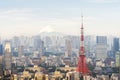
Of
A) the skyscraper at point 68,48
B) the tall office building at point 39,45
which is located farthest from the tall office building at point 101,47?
the tall office building at point 39,45

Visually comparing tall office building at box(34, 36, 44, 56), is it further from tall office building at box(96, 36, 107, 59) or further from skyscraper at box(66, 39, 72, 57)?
tall office building at box(96, 36, 107, 59)

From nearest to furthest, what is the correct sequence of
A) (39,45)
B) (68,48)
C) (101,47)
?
1. (101,47)
2. (68,48)
3. (39,45)

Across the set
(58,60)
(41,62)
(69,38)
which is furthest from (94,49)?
(41,62)

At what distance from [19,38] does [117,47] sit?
10.1 m

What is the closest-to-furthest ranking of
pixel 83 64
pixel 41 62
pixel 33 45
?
pixel 83 64
pixel 41 62
pixel 33 45

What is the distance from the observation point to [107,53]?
29.9 meters

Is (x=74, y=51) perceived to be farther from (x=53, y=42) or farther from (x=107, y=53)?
(x=53, y=42)

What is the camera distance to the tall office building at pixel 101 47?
29128 mm

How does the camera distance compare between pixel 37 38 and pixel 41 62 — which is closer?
pixel 41 62

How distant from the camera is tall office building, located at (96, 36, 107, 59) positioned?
29.1 meters

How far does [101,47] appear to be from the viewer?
101 ft

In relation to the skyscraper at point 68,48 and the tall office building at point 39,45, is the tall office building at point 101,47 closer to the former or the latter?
the skyscraper at point 68,48

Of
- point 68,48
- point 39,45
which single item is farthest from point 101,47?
point 39,45

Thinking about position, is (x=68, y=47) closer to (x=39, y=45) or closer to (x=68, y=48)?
(x=68, y=48)
